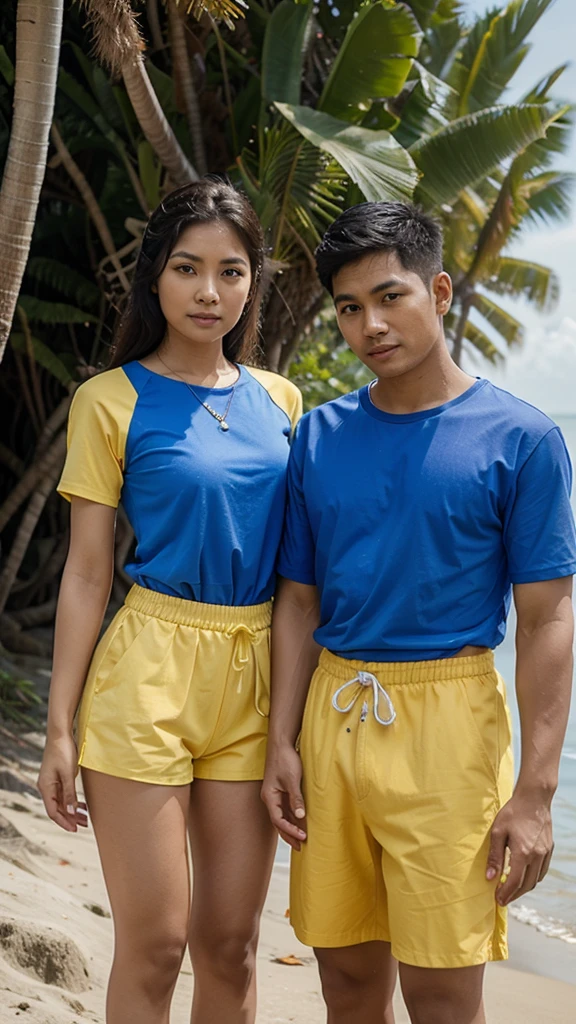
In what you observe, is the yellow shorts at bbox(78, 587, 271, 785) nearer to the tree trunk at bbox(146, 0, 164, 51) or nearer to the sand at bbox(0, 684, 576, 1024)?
the sand at bbox(0, 684, 576, 1024)

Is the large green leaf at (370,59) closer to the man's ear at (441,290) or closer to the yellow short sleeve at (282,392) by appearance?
the yellow short sleeve at (282,392)

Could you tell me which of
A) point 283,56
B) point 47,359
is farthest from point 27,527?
point 283,56

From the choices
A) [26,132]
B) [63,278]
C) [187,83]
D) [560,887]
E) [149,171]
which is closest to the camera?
[26,132]

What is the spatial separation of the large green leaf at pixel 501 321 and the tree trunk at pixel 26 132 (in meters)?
14.9

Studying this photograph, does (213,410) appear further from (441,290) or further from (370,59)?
(370,59)

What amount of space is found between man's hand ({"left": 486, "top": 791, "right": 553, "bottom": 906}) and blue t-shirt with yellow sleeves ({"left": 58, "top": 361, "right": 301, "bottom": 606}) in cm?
77

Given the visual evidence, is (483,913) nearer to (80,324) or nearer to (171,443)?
(171,443)

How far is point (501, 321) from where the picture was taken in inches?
726

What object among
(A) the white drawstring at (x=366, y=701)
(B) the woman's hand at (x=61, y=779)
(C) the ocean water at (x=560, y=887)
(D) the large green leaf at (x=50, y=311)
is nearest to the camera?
(A) the white drawstring at (x=366, y=701)

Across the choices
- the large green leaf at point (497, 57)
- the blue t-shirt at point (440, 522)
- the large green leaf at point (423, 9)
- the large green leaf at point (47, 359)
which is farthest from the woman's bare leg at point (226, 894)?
the large green leaf at point (497, 57)

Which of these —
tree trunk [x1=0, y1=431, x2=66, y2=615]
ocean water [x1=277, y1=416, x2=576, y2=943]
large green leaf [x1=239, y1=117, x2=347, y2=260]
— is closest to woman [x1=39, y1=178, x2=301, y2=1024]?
ocean water [x1=277, y1=416, x2=576, y2=943]

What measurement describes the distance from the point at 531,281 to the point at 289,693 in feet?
49.9

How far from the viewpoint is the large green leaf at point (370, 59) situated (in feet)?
23.7

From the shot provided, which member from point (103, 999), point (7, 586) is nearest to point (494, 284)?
point (7, 586)
